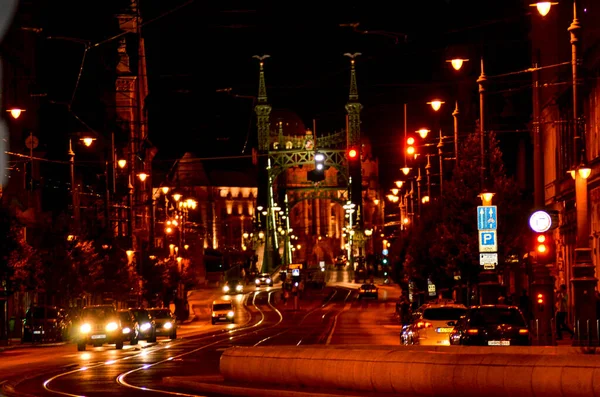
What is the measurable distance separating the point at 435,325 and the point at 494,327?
5067 mm

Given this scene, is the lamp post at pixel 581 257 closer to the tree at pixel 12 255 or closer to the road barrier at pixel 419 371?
the road barrier at pixel 419 371

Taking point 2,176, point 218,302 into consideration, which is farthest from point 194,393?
point 218,302

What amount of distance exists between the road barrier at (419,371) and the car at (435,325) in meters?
12.6

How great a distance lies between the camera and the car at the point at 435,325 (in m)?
35.3

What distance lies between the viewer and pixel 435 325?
35562mm

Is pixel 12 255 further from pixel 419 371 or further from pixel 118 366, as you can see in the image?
pixel 419 371

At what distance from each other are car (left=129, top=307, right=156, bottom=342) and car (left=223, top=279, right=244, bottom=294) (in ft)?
252

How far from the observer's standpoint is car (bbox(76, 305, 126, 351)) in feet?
155

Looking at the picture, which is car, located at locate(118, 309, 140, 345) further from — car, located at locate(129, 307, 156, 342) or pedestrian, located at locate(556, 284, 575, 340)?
pedestrian, located at locate(556, 284, 575, 340)

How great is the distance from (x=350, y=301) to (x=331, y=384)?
9206cm

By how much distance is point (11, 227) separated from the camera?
54000mm

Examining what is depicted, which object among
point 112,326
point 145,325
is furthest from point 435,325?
point 145,325

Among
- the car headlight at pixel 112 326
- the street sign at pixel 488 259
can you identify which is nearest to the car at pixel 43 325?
the car headlight at pixel 112 326

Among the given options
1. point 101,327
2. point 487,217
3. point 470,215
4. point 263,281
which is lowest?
point 263,281
